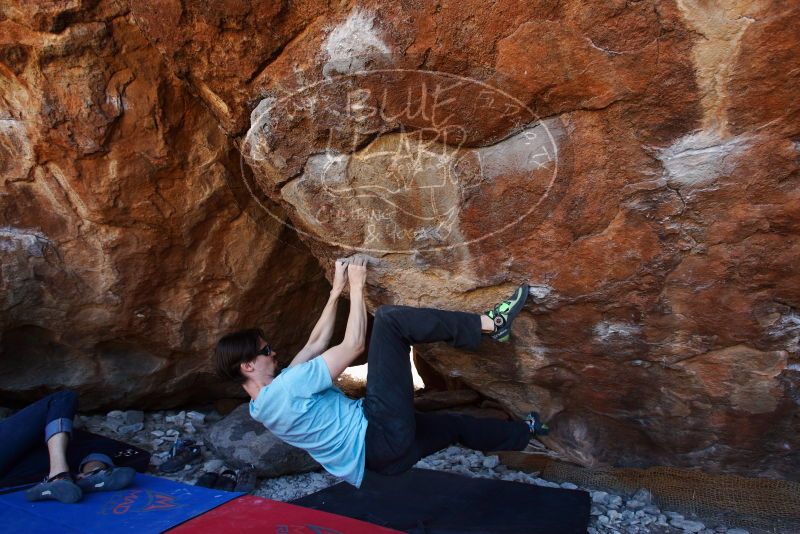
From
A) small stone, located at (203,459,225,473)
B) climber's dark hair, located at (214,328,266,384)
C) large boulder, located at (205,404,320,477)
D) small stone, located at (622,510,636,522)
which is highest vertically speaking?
climber's dark hair, located at (214,328,266,384)

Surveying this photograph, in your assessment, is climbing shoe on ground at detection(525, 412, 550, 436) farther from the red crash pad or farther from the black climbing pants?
the red crash pad

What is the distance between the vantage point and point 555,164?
202 cm

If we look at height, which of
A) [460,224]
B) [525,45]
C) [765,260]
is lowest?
[765,260]

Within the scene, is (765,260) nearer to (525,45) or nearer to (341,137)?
(525,45)

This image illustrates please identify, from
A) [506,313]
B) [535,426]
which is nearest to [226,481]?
Answer: [535,426]

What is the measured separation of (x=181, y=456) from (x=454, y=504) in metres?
1.51

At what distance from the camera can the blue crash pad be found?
218 centimetres

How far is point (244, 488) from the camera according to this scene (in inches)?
120

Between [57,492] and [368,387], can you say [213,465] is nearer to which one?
[57,492]

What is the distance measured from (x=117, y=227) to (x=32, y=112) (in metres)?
0.65

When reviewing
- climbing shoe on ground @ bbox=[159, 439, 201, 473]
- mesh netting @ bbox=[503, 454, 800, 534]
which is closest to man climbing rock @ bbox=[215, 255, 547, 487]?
mesh netting @ bbox=[503, 454, 800, 534]

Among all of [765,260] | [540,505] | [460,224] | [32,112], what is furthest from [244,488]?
[765,260]

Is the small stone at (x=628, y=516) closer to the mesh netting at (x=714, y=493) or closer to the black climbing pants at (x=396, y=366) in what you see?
the mesh netting at (x=714, y=493)

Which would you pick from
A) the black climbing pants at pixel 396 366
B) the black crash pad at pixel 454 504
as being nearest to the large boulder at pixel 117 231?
the black crash pad at pixel 454 504
